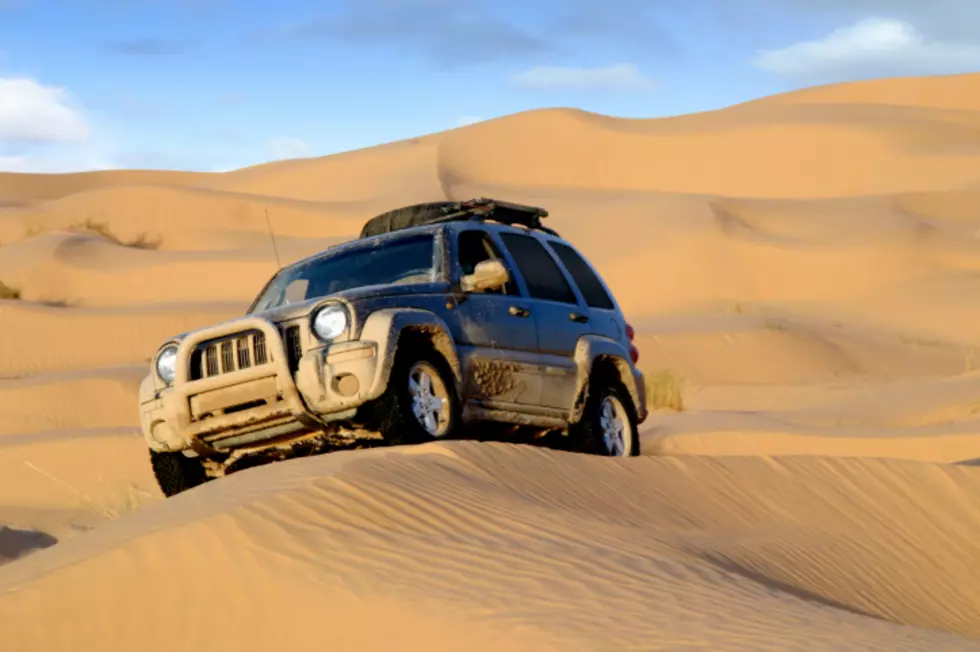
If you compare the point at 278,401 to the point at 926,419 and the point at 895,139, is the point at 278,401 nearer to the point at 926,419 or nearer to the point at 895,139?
the point at 926,419

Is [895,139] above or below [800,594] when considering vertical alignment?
above

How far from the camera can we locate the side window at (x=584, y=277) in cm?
1145

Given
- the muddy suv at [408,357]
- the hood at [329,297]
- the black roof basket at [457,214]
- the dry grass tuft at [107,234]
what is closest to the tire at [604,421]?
the muddy suv at [408,357]

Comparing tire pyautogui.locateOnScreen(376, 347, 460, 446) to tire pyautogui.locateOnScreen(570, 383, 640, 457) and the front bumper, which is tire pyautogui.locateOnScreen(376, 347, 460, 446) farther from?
tire pyautogui.locateOnScreen(570, 383, 640, 457)

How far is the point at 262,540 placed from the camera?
639cm

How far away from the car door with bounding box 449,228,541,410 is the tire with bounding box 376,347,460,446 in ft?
0.63

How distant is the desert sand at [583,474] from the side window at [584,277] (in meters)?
1.44

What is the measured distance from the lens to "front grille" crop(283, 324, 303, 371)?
29.7 feet

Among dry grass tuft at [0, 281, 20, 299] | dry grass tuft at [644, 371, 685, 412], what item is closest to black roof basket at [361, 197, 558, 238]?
dry grass tuft at [644, 371, 685, 412]

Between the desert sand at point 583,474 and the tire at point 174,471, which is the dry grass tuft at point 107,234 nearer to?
the desert sand at point 583,474

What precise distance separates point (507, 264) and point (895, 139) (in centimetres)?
4845

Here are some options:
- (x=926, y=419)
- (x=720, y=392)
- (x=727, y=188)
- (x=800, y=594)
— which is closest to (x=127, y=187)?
(x=727, y=188)

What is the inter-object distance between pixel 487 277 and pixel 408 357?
84 centimetres

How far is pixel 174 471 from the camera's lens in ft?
32.2
